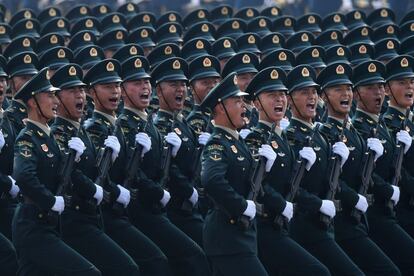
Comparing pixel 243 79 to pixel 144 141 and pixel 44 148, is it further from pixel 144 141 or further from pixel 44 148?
pixel 44 148

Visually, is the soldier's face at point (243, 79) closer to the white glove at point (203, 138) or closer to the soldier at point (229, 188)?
the white glove at point (203, 138)

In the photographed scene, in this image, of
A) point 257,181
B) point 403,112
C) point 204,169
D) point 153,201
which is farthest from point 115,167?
point 403,112

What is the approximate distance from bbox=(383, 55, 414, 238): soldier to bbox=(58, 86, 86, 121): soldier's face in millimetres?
3297

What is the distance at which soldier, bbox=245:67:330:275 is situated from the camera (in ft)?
41.9

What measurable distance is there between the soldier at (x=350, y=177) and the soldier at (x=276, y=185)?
721 millimetres

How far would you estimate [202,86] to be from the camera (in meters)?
15.5

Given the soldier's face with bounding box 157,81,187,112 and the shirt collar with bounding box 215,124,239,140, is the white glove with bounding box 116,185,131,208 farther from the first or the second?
the soldier's face with bounding box 157,81,187,112

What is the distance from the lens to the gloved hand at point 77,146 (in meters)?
12.9

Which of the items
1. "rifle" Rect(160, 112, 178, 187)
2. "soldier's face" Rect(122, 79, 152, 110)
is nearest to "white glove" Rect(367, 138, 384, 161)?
"rifle" Rect(160, 112, 178, 187)

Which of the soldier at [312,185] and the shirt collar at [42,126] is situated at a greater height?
the shirt collar at [42,126]

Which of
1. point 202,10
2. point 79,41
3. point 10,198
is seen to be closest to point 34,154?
point 10,198

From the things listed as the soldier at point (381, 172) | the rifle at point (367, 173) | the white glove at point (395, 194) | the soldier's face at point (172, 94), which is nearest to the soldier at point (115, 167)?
the soldier's face at point (172, 94)

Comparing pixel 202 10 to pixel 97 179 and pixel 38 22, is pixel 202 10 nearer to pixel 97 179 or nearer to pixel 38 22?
pixel 38 22

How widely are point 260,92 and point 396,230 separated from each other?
1.90 meters
